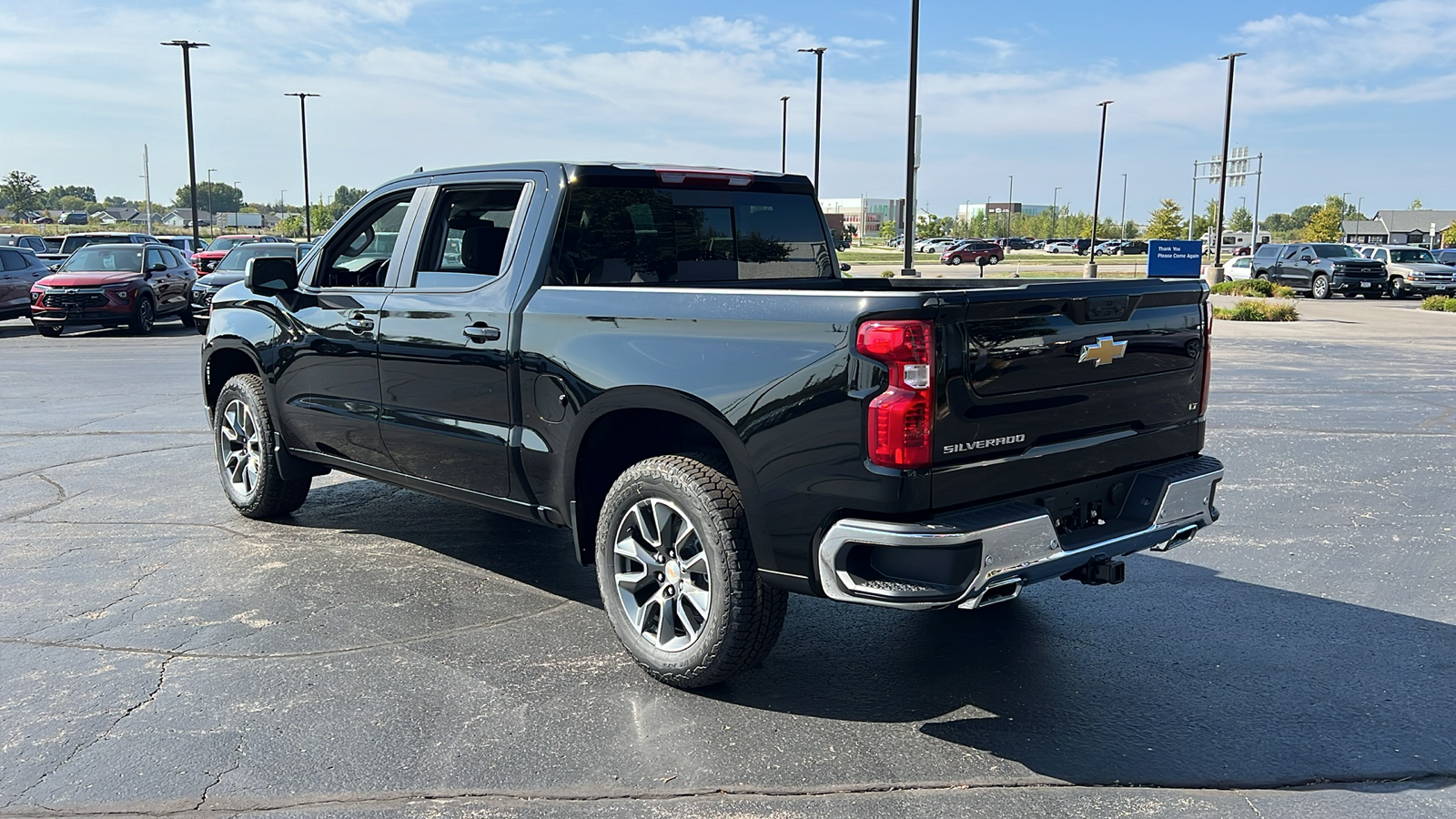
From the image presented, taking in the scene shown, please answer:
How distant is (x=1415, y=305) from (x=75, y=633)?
36646mm

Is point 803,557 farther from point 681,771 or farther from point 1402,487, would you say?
point 1402,487

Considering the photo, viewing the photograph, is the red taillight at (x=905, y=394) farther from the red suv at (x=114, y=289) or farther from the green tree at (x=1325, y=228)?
the green tree at (x=1325, y=228)

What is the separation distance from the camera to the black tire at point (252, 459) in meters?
6.55

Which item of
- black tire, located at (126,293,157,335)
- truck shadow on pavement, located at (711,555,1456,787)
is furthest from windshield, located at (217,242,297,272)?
truck shadow on pavement, located at (711,555,1456,787)

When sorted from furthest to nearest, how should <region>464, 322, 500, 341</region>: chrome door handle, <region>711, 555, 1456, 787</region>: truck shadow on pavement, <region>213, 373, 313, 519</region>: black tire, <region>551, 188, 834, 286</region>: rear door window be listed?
<region>213, 373, 313, 519</region>: black tire → <region>551, 188, 834, 286</region>: rear door window → <region>464, 322, 500, 341</region>: chrome door handle → <region>711, 555, 1456, 787</region>: truck shadow on pavement

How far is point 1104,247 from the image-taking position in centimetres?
8888

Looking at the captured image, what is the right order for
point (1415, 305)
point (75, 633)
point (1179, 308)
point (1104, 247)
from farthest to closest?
point (1104, 247)
point (1415, 305)
point (75, 633)
point (1179, 308)

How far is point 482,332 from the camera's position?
4934mm

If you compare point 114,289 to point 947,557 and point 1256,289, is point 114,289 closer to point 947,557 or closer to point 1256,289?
point 947,557

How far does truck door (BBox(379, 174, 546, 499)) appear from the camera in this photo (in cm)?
493

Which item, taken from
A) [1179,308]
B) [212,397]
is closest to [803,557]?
[1179,308]

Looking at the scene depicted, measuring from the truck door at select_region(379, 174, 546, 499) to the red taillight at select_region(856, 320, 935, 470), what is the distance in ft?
6.18

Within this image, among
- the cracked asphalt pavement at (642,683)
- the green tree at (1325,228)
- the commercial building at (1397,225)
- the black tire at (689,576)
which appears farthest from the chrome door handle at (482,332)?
the commercial building at (1397,225)

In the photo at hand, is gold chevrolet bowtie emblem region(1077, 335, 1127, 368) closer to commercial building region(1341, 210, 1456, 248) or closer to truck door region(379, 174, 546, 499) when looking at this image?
truck door region(379, 174, 546, 499)
